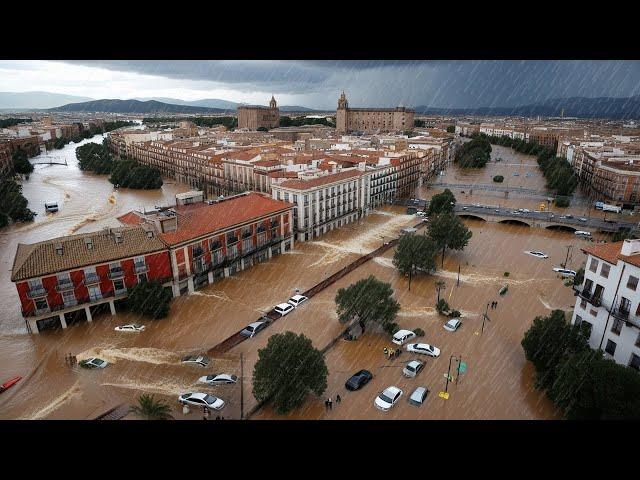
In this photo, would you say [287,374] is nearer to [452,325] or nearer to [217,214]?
[452,325]

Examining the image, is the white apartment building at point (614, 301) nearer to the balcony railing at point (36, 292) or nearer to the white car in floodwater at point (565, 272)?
the white car in floodwater at point (565, 272)

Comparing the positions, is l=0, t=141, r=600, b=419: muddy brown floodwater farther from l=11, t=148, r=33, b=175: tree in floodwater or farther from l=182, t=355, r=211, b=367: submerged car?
l=11, t=148, r=33, b=175: tree in floodwater

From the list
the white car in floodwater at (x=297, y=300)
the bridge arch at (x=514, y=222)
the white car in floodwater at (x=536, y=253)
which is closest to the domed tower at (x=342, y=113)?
the bridge arch at (x=514, y=222)

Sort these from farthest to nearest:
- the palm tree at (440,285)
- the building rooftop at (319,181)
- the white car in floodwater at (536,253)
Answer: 1. the building rooftop at (319,181)
2. the white car in floodwater at (536,253)
3. the palm tree at (440,285)

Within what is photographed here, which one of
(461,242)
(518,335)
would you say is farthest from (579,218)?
(518,335)

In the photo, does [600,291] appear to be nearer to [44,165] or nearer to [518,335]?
[518,335]
